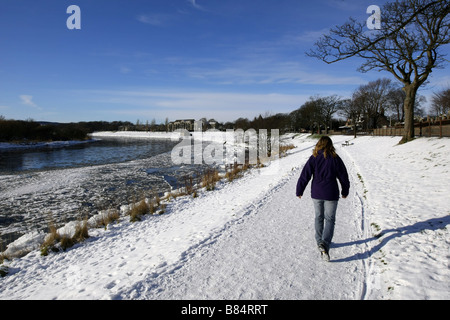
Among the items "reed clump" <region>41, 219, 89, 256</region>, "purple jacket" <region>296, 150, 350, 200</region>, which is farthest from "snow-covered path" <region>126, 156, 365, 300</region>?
"reed clump" <region>41, 219, 89, 256</region>

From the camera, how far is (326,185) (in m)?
4.04

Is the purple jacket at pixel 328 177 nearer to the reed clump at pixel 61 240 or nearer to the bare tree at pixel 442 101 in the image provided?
the reed clump at pixel 61 240

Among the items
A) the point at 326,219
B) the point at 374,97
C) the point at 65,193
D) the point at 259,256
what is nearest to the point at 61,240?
the point at 259,256

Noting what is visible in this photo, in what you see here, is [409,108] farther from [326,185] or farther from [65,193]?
[65,193]

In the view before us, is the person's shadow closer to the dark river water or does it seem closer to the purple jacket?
the purple jacket

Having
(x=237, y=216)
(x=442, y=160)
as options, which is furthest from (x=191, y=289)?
(x=442, y=160)

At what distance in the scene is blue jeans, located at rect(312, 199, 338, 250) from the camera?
160 inches

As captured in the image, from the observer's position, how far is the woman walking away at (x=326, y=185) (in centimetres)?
404

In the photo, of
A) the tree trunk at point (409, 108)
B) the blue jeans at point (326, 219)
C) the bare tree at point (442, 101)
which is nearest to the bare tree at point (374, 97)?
the bare tree at point (442, 101)

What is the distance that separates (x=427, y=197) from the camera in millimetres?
6980

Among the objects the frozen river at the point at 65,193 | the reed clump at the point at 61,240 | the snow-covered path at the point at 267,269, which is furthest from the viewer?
the frozen river at the point at 65,193

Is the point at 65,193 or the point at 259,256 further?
the point at 65,193

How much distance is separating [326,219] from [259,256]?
1306 mm
